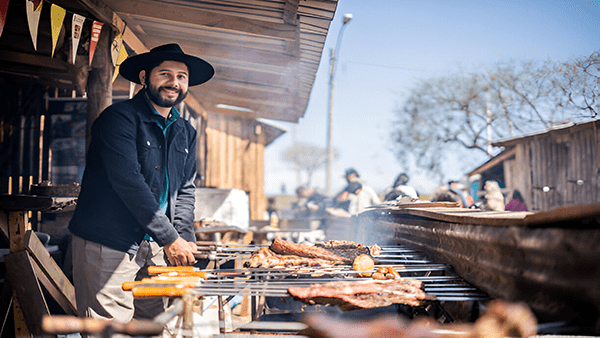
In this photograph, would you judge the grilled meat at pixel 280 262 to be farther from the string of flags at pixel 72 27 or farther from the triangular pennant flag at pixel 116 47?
the triangular pennant flag at pixel 116 47

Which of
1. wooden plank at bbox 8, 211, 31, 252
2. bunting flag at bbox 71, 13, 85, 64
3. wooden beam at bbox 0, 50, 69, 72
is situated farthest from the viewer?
wooden beam at bbox 0, 50, 69, 72

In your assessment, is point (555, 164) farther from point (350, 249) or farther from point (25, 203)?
point (25, 203)

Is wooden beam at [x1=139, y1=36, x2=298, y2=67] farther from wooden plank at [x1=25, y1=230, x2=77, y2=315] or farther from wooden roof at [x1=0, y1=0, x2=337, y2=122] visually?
wooden plank at [x1=25, y1=230, x2=77, y2=315]

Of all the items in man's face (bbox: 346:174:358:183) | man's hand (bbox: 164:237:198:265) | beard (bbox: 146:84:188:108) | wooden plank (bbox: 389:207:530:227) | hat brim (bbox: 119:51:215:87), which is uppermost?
hat brim (bbox: 119:51:215:87)

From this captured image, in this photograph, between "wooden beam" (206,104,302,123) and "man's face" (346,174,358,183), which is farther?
"man's face" (346,174,358,183)

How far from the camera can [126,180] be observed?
2.95 meters

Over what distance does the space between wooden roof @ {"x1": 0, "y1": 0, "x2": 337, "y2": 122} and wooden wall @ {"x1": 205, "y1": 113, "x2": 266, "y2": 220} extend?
8.89ft

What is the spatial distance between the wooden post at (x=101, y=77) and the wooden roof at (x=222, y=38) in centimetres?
29

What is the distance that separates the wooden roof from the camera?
15.8ft

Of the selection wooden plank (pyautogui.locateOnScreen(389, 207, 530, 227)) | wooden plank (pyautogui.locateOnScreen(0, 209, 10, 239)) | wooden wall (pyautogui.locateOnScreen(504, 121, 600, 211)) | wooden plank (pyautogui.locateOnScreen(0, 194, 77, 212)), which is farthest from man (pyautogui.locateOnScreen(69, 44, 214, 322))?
wooden wall (pyautogui.locateOnScreen(504, 121, 600, 211))

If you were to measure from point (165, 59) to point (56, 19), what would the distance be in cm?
186

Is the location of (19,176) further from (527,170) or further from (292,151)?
(292,151)

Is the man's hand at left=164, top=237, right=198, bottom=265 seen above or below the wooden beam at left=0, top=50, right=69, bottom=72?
below

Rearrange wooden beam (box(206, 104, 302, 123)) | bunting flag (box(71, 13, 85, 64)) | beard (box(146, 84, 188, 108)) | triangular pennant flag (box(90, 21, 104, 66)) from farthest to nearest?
wooden beam (box(206, 104, 302, 123))
triangular pennant flag (box(90, 21, 104, 66))
bunting flag (box(71, 13, 85, 64))
beard (box(146, 84, 188, 108))
